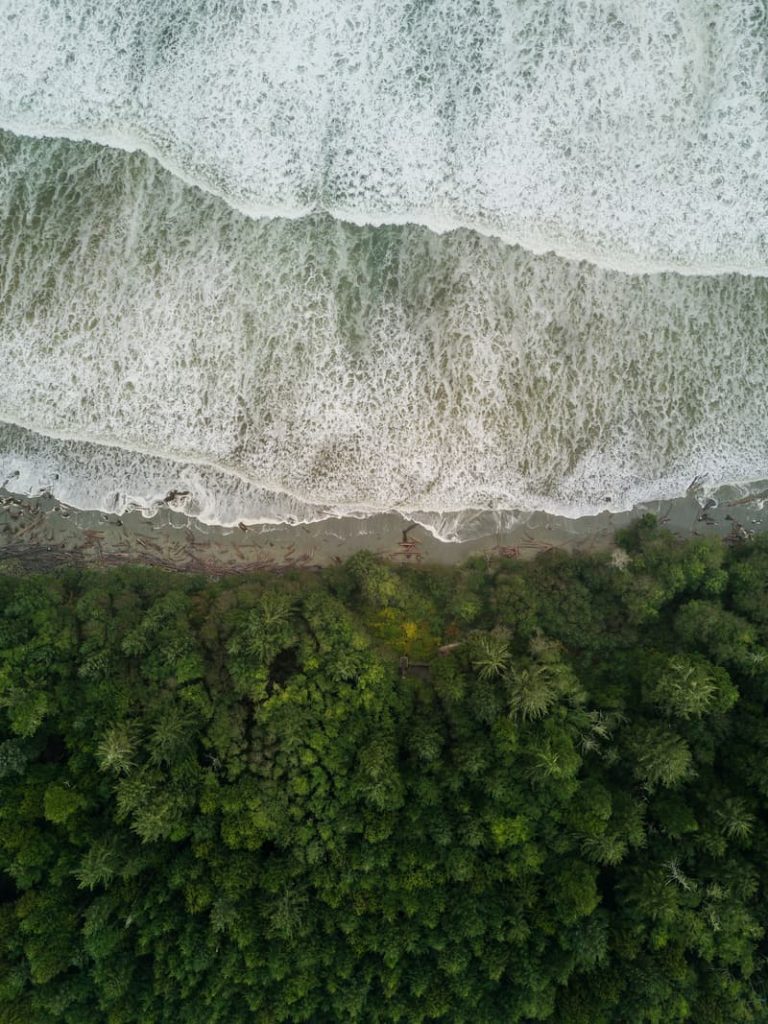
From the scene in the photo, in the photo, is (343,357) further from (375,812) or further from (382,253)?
(375,812)

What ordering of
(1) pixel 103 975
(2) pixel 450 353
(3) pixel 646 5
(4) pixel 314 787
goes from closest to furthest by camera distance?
(1) pixel 103 975, (4) pixel 314 787, (3) pixel 646 5, (2) pixel 450 353

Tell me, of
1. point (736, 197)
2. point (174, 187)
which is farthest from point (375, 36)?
point (736, 197)

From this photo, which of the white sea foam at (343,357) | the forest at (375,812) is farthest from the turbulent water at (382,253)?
the forest at (375,812)

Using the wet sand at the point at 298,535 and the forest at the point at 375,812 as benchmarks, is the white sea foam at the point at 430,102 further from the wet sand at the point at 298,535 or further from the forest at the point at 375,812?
the forest at the point at 375,812

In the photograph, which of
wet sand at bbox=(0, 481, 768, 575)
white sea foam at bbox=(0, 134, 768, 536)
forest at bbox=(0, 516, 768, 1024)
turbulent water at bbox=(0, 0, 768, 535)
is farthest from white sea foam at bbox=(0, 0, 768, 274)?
forest at bbox=(0, 516, 768, 1024)

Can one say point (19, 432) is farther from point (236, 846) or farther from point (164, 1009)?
point (164, 1009)
